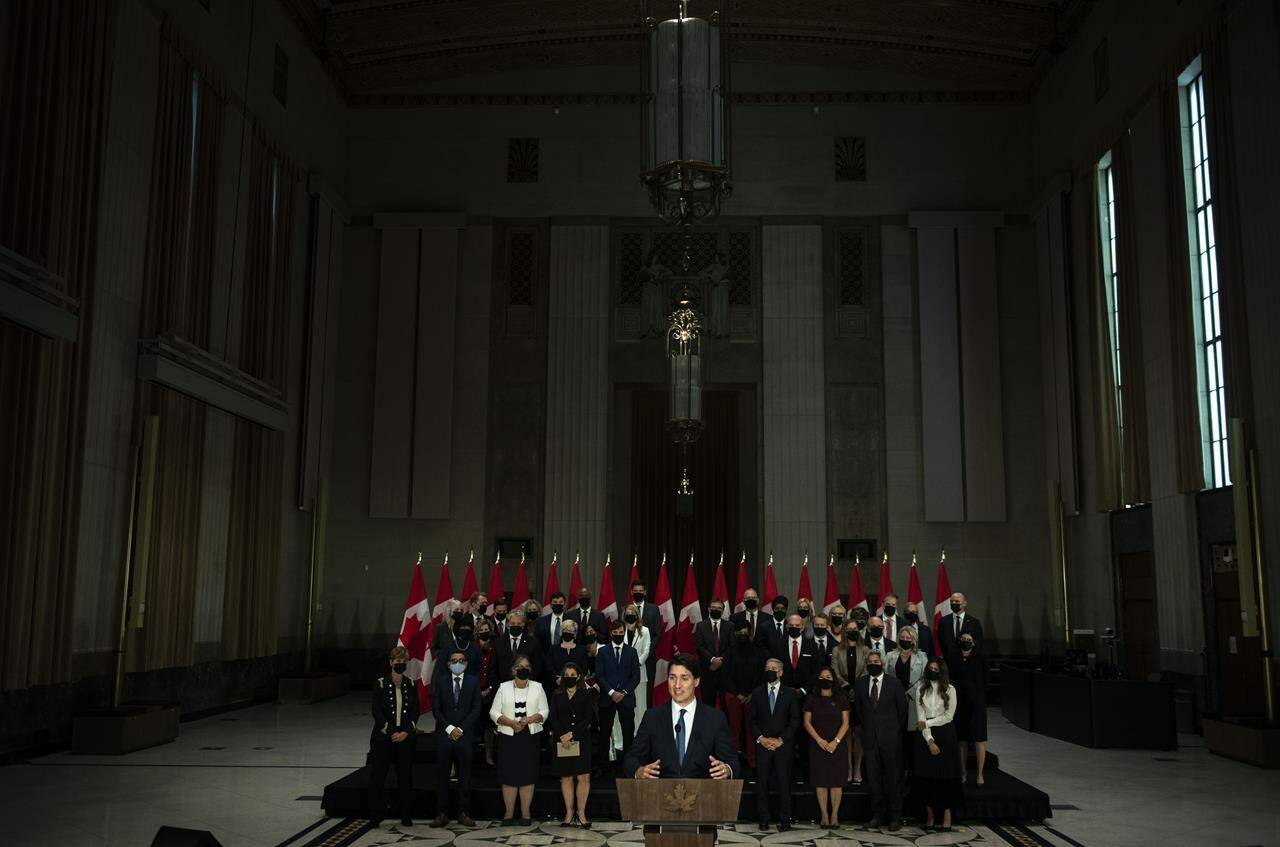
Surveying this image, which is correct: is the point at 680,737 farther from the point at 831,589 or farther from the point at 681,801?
the point at 831,589

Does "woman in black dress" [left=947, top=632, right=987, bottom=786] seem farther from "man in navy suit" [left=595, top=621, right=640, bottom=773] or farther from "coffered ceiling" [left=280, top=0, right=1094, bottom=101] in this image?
"coffered ceiling" [left=280, top=0, right=1094, bottom=101]

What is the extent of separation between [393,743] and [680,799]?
15.2 feet

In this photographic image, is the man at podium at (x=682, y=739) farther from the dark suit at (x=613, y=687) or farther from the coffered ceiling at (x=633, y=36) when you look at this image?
the coffered ceiling at (x=633, y=36)

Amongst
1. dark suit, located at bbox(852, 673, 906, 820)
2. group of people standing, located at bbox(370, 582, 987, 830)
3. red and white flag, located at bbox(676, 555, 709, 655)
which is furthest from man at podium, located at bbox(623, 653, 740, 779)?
red and white flag, located at bbox(676, 555, 709, 655)

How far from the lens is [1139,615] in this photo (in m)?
16.5

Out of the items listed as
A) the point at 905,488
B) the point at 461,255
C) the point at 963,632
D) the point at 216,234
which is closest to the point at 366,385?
the point at 461,255

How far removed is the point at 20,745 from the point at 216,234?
7704mm

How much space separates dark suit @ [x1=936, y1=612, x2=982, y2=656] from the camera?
10273 mm

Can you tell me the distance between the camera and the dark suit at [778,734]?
853 centimetres

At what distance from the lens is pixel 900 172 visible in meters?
21.0

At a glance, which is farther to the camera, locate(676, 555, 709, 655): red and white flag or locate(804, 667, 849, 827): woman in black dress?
locate(676, 555, 709, 655): red and white flag

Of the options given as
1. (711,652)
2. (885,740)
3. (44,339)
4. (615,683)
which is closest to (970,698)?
(885,740)

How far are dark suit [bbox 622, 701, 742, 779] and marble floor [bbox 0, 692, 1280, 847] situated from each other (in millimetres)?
2895

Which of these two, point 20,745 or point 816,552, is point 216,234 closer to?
point 20,745
